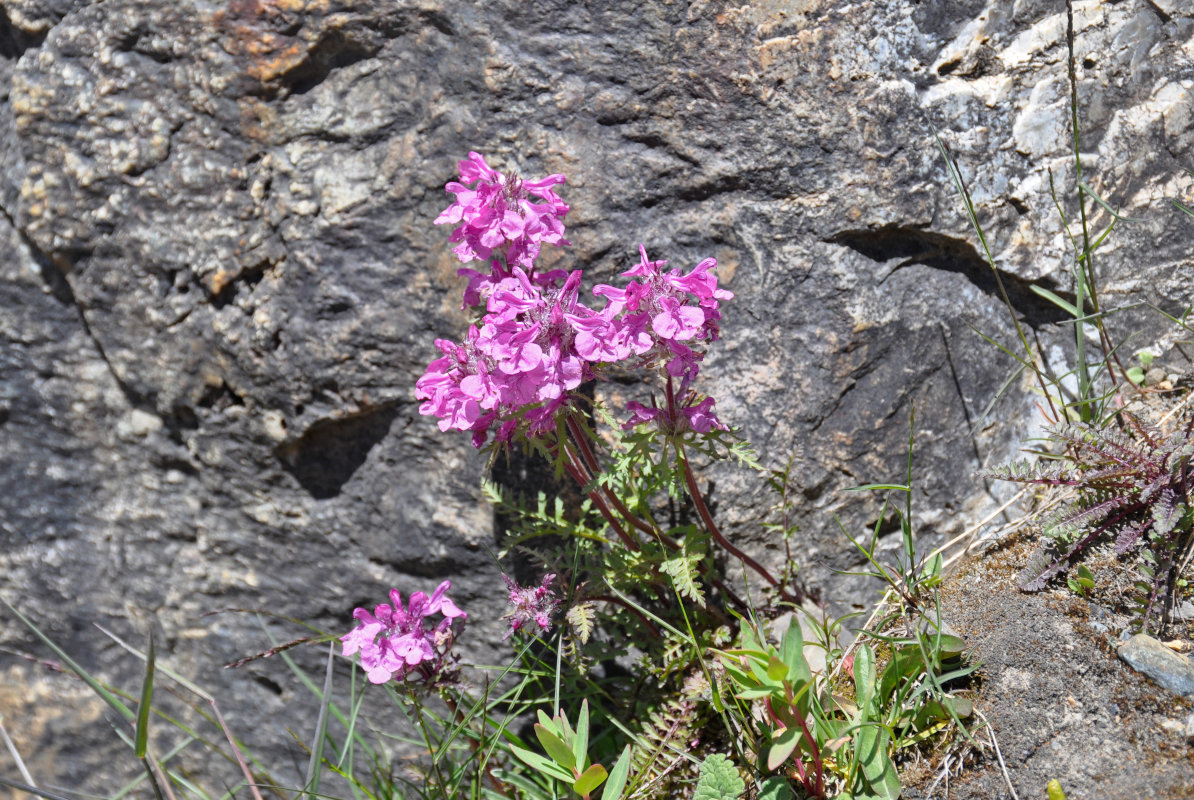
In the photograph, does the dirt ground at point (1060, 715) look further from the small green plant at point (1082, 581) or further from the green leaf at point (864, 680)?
the green leaf at point (864, 680)

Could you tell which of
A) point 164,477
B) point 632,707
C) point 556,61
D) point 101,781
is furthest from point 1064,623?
point 101,781

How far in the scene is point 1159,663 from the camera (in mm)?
2021

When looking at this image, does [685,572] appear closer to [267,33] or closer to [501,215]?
[501,215]

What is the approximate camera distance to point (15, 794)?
11.2 ft

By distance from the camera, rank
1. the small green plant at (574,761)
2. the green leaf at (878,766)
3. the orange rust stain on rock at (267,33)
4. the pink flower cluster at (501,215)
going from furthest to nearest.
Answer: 1. the orange rust stain on rock at (267,33)
2. the pink flower cluster at (501,215)
3. the small green plant at (574,761)
4. the green leaf at (878,766)

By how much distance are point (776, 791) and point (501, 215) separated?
1.68 metres

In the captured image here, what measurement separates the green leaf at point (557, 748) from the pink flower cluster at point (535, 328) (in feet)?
2.55

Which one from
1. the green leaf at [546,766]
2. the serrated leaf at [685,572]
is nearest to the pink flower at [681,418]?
the serrated leaf at [685,572]

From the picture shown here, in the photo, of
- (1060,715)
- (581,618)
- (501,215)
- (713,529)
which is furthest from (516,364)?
Answer: (1060,715)

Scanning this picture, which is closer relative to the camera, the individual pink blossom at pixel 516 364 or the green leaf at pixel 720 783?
the individual pink blossom at pixel 516 364

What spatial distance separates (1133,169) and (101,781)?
15.3 ft

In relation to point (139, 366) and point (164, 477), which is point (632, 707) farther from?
point (139, 366)

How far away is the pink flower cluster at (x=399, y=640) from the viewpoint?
2.38 metres

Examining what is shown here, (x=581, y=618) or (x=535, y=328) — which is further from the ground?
(x=535, y=328)
